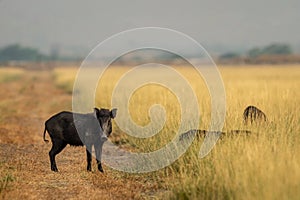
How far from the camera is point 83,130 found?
9500mm

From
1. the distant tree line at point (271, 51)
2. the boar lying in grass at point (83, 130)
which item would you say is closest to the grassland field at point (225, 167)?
the boar lying in grass at point (83, 130)

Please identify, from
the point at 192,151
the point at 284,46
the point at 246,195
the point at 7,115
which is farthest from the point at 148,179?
the point at 284,46

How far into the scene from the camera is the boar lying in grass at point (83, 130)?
909 centimetres

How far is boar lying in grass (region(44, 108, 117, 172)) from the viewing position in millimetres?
9086

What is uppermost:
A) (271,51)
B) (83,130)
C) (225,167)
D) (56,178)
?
(271,51)

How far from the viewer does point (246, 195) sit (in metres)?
5.80

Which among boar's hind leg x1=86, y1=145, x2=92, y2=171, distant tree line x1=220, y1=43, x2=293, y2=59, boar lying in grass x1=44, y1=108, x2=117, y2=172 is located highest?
distant tree line x1=220, y1=43, x2=293, y2=59

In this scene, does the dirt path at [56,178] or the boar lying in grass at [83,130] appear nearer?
the dirt path at [56,178]

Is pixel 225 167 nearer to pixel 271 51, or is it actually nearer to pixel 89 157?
pixel 89 157

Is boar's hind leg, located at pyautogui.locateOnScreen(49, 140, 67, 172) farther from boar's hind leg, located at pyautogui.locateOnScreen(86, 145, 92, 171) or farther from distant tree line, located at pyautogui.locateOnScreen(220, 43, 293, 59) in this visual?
distant tree line, located at pyautogui.locateOnScreen(220, 43, 293, 59)

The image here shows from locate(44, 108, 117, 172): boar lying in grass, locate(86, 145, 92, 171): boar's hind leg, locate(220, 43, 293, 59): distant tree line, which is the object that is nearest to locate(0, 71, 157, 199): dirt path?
locate(86, 145, 92, 171): boar's hind leg

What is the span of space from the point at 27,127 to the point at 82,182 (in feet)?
28.1

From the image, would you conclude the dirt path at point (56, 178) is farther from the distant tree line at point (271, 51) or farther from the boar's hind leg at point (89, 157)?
the distant tree line at point (271, 51)

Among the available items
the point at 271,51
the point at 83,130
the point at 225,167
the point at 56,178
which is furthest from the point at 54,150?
the point at 271,51
